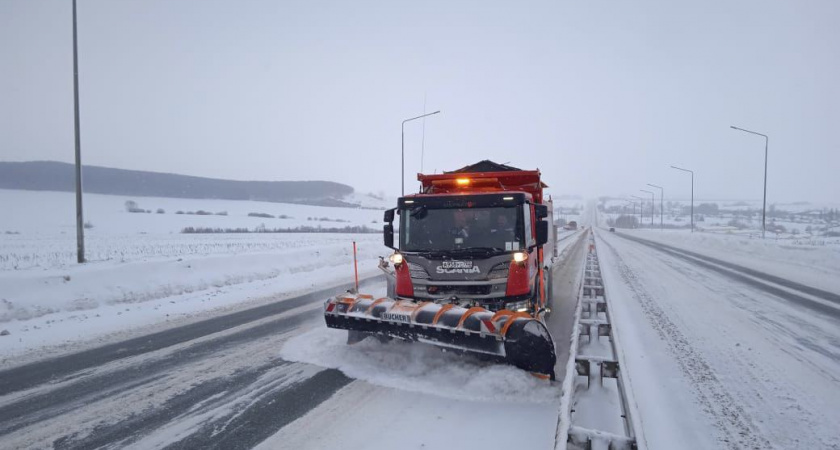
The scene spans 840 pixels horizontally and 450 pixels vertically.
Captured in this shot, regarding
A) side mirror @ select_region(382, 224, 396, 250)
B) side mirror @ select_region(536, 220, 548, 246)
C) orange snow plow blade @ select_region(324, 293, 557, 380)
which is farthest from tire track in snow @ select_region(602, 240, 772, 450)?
side mirror @ select_region(382, 224, 396, 250)

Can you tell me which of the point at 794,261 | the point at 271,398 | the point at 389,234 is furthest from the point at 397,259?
the point at 794,261

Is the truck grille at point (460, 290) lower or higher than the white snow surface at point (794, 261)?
higher

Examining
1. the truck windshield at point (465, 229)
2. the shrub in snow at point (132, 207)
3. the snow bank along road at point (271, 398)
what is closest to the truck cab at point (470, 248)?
the truck windshield at point (465, 229)

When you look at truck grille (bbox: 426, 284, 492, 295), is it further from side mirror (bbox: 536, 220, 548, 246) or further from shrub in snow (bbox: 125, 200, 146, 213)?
shrub in snow (bbox: 125, 200, 146, 213)

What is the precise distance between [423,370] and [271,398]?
1819mm

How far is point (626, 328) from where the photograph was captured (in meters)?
8.55

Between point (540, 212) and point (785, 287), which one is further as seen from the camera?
point (785, 287)

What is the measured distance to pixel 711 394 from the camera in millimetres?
5324

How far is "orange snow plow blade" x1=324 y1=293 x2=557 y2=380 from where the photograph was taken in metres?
5.13

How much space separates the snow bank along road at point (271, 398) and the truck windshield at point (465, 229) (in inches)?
65.2

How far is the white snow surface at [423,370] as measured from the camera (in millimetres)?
5160

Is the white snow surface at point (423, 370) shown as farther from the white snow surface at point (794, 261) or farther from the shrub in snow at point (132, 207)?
the shrub in snow at point (132, 207)

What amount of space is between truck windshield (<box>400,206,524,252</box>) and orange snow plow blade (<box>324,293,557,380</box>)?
4.31 feet

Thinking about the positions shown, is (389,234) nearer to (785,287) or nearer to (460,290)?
(460,290)
